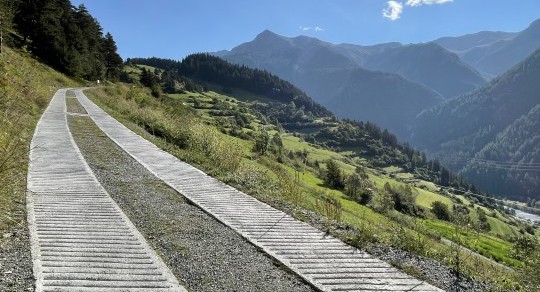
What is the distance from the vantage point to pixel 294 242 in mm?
7855

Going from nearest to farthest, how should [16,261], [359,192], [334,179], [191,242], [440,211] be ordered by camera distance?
[16,261]
[191,242]
[359,192]
[334,179]
[440,211]

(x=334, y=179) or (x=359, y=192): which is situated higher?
(x=334, y=179)

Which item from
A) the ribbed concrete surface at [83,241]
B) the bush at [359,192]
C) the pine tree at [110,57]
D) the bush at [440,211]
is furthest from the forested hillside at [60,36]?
the bush at [440,211]

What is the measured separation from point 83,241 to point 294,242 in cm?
342

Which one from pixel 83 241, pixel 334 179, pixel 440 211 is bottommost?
pixel 440 211

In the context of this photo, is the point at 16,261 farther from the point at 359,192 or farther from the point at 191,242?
the point at 359,192

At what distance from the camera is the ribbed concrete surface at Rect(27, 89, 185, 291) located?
18.7 feet

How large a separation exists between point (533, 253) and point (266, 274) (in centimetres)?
479

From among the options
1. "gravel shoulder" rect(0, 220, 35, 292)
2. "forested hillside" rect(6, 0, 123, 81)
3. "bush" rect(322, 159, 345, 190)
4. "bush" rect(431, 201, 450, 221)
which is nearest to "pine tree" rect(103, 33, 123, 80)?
"forested hillside" rect(6, 0, 123, 81)

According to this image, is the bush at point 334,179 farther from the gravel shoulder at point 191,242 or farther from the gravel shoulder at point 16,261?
the gravel shoulder at point 16,261

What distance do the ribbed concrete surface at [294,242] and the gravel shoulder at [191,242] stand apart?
273mm

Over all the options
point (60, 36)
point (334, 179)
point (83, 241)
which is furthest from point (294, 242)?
point (60, 36)

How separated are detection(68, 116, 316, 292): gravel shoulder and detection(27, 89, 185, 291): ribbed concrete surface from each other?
0.79 feet

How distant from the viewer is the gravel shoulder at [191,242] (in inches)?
237
